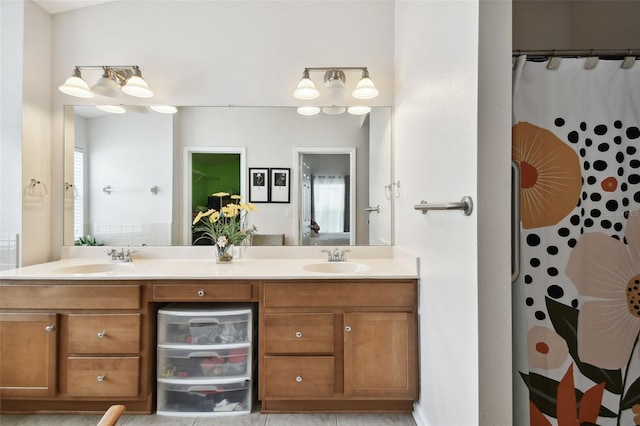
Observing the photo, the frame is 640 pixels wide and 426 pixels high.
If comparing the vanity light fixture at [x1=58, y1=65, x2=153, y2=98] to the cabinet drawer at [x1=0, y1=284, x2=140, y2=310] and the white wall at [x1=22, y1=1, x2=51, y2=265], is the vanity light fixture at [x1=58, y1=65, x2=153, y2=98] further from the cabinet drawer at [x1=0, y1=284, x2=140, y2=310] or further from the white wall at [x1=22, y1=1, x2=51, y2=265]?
the cabinet drawer at [x1=0, y1=284, x2=140, y2=310]

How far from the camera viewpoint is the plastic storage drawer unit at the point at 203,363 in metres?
1.68

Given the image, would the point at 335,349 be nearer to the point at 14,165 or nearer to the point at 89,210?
the point at 89,210

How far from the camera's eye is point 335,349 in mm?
1638

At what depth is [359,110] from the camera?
224 cm

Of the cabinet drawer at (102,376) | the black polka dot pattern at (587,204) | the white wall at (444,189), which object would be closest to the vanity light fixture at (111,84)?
the cabinet drawer at (102,376)

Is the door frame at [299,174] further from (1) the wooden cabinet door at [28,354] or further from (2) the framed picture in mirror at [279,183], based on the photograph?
(1) the wooden cabinet door at [28,354]

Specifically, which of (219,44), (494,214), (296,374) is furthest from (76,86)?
(494,214)

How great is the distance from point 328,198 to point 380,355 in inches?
45.5

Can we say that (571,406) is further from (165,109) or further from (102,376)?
(165,109)

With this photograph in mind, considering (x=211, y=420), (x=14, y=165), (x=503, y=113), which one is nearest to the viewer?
(x=503, y=113)

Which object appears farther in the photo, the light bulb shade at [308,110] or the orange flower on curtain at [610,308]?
the light bulb shade at [308,110]

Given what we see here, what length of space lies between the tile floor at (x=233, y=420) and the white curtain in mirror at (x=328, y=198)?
1.22 m

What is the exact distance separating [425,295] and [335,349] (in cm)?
60

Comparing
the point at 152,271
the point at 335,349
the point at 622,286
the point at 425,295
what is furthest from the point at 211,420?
the point at 622,286
